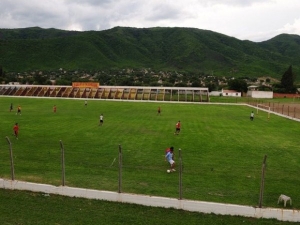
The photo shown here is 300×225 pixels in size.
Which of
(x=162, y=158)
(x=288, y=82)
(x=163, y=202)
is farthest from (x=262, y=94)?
(x=163, y=202)

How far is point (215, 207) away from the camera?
12.9 meters

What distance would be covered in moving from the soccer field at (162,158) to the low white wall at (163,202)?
851 millimetres

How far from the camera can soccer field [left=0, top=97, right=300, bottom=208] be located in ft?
50.3

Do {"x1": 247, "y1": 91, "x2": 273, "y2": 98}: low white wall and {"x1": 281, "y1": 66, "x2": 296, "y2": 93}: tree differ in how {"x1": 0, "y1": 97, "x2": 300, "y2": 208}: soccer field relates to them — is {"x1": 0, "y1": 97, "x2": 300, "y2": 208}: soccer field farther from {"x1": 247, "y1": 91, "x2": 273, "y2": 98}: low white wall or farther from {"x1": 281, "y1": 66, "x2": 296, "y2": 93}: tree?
{"x1": 281, "y1": 66, "x2": 296, "y2": 93}: tree

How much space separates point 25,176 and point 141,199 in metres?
6.54

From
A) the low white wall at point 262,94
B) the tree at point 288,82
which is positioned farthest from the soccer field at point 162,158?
the tree at point 288,82

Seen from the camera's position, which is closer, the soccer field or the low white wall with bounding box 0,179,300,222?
the low white wall with bounding box 0,179,300,222

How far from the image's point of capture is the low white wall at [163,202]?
1265 cm

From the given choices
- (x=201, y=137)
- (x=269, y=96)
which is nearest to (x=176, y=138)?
(x=201, y=137)

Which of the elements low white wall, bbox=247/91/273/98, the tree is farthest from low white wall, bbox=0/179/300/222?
the tree

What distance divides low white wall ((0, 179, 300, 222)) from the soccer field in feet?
2.79

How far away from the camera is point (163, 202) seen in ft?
44.1

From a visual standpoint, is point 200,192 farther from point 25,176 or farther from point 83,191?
point 25,176

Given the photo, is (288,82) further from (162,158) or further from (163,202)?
(163,202)
